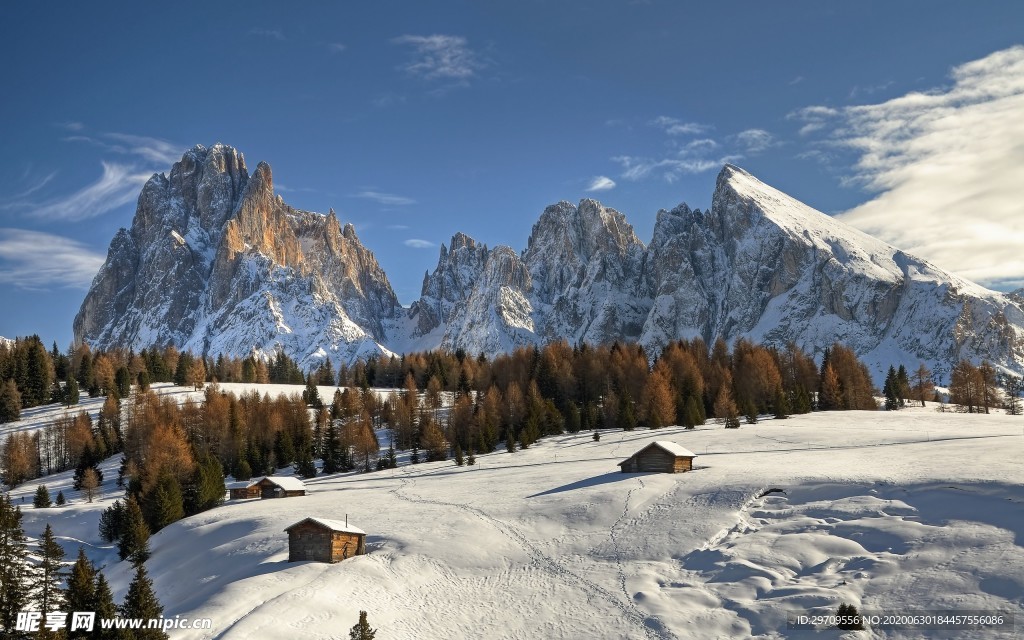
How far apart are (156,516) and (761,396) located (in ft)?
238

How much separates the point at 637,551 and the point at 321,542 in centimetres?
1810

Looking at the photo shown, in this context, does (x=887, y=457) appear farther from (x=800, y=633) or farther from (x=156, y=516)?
(x=156, y=516)

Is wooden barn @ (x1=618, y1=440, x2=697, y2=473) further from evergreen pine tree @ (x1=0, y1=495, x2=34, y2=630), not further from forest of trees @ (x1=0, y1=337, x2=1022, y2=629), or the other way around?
evergreen pine tree @ (x1=0, y1=495, x2=34, y2=630)

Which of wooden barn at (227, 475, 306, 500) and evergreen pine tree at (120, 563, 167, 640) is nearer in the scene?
evergreen pine tree at (120, 563, 167, 640)

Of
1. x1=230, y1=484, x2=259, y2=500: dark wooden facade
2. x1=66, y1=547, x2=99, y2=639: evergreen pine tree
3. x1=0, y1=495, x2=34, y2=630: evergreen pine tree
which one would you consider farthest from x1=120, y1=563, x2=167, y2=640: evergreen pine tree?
x1=230, y1=484, x2=259, y2=500: dark wooden facade

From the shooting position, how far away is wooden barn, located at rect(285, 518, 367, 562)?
4581 cm

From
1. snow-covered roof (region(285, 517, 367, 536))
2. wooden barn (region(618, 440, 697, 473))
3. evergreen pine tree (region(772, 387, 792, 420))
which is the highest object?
evergreen pine tree (region(772, 387, 792, 420))

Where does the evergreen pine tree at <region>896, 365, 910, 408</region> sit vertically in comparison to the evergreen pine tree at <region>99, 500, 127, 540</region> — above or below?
above

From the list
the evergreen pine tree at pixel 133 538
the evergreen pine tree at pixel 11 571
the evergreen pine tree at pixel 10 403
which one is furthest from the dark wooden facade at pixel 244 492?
the evergreen pine tree at pixel 10 403

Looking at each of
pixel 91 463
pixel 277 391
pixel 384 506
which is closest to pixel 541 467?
pixel 384 506

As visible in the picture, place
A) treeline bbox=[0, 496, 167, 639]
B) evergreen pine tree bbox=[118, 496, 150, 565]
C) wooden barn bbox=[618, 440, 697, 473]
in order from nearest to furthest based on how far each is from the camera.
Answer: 1. treeline bbox=[0, 496, 167, 639]
2. evergreen pine tree bbox=[118, 496, 150, 565]
3. wooden barn bbox=[618, 440, 697, 473]

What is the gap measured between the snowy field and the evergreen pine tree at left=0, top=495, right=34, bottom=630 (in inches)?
278

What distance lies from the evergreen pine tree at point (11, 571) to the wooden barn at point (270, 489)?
2708cm

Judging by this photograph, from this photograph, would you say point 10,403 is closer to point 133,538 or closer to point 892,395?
point 133,538
